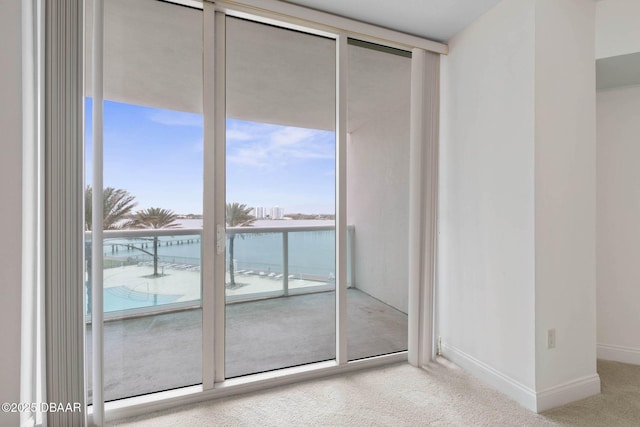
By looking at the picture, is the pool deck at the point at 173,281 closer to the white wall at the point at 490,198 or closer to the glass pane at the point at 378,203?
the glass pane at the point at 378,203

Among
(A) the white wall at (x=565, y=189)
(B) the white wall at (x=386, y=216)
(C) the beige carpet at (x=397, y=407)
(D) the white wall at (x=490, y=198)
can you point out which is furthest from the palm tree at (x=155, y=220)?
(A) the white wall at (x=565, y=189)

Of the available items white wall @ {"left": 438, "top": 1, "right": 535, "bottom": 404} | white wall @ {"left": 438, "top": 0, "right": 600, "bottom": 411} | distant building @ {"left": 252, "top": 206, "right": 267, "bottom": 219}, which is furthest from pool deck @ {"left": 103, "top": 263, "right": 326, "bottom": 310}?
white wall @ {"left": 438, "top": 0, "right": 600, "bottom": 411}

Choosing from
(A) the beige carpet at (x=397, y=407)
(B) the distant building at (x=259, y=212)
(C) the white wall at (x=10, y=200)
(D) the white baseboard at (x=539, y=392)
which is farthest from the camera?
(B) the distant building at (x=259, y=212)

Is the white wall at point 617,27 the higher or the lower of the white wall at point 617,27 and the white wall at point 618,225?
the higher

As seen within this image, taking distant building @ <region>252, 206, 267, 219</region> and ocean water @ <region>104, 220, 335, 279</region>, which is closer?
ocean water @ <region>104, 220, 335, 279</region>

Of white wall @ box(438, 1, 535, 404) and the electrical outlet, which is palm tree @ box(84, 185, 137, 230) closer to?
white wall @ box(438, 1, 535, 404)

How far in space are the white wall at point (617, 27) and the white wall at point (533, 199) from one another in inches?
6.3

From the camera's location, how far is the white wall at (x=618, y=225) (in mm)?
2486

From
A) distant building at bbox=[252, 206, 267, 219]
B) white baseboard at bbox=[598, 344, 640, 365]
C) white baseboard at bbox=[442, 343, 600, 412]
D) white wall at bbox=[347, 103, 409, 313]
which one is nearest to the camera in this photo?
white baseboard at bbox=[442, 343, 600, 412]

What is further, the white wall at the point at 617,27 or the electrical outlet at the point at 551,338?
the white wall at the point at 617,27

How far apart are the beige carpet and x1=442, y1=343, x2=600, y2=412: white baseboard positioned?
0.04 m

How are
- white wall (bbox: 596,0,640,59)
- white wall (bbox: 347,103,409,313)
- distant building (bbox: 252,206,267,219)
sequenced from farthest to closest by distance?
white wall (bbox: 347,103,409,313) → distant building (bbox: 252,206,267,219) → white wall (bbox: 596,0,640,59)

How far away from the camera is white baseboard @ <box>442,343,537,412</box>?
6.22 ft

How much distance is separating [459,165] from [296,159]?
1.33 metres
